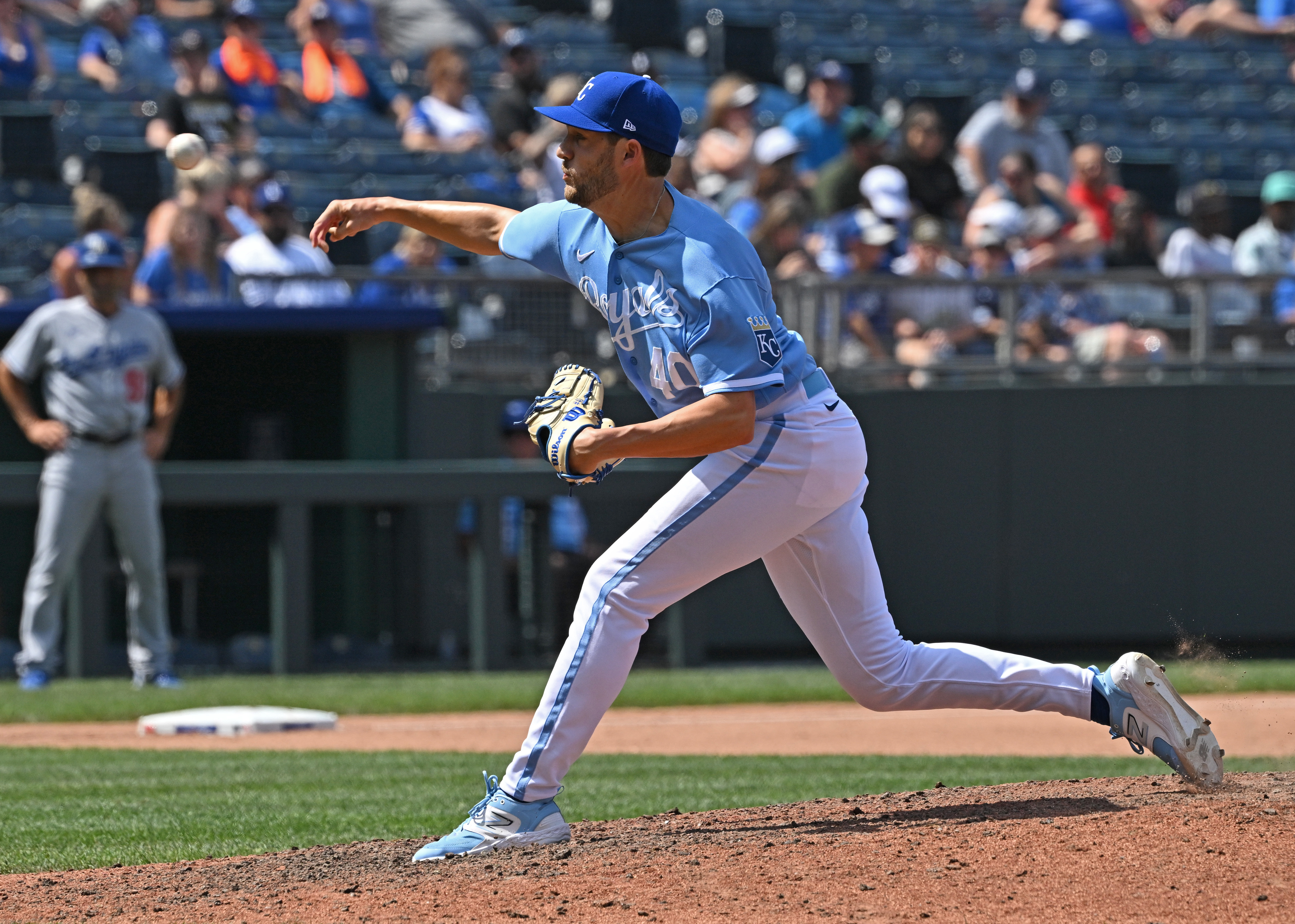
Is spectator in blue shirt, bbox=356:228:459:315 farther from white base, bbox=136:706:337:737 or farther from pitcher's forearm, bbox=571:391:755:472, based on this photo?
pitcher's forearm, bbox=571:391:755:472

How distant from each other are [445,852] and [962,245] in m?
10.1

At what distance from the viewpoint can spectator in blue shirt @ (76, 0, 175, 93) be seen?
1377 cm

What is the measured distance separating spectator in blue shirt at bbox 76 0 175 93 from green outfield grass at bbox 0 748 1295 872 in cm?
748

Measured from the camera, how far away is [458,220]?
4.91 metres

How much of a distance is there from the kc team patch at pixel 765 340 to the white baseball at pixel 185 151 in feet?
8.08

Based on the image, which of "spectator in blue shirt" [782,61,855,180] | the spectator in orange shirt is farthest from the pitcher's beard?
the spectator in orange shirt

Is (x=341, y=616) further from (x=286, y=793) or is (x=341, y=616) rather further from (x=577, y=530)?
(x=286, y=793)

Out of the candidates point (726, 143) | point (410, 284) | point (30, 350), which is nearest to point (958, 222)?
point (726, 143)

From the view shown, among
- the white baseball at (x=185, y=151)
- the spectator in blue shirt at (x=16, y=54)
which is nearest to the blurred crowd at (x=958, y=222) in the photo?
the spectator in blue shirt at (x=16, y=54)

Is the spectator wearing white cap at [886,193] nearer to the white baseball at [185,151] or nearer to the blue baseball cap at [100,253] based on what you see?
the blue baseball cap at [100,253]

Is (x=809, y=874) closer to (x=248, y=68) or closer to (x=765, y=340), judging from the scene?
(x=765, y=340)

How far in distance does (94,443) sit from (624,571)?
6290mm

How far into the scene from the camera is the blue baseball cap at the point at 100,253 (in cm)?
955

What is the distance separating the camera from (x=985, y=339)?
11906mm
